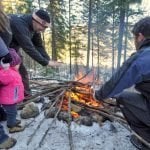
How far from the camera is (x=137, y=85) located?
411 centimetres

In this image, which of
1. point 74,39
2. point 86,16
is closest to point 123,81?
point 74,39

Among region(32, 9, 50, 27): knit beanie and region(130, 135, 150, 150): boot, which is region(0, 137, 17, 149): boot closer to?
region(130, 135, 150, 150): boot

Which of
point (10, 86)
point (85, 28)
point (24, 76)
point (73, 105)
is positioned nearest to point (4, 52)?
point (10, 86)

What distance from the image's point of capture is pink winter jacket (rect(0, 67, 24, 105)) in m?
4.50

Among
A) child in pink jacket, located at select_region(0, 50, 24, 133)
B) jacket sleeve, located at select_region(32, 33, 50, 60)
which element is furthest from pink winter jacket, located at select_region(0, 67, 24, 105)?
jacket sleeve, located at select_region(32, 33, 50, 60)

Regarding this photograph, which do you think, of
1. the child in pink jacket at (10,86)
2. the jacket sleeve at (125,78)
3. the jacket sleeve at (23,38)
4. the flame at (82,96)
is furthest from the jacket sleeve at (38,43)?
the jacket sleeve at (125,78)

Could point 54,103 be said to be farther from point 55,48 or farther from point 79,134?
point 55,48

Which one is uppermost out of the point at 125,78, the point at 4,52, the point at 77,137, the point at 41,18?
the point at 41,18

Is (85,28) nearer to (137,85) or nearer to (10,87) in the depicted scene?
(10,87)

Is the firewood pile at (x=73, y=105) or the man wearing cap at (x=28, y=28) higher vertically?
the man wearing cap at (x=28, y=28)

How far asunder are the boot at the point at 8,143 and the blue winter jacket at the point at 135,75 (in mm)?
1424

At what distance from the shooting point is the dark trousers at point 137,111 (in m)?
4.19

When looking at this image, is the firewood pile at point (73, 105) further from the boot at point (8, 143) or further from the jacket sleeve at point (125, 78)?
the jacket sleeve at point (125, 78)

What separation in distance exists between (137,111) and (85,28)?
33.4m
